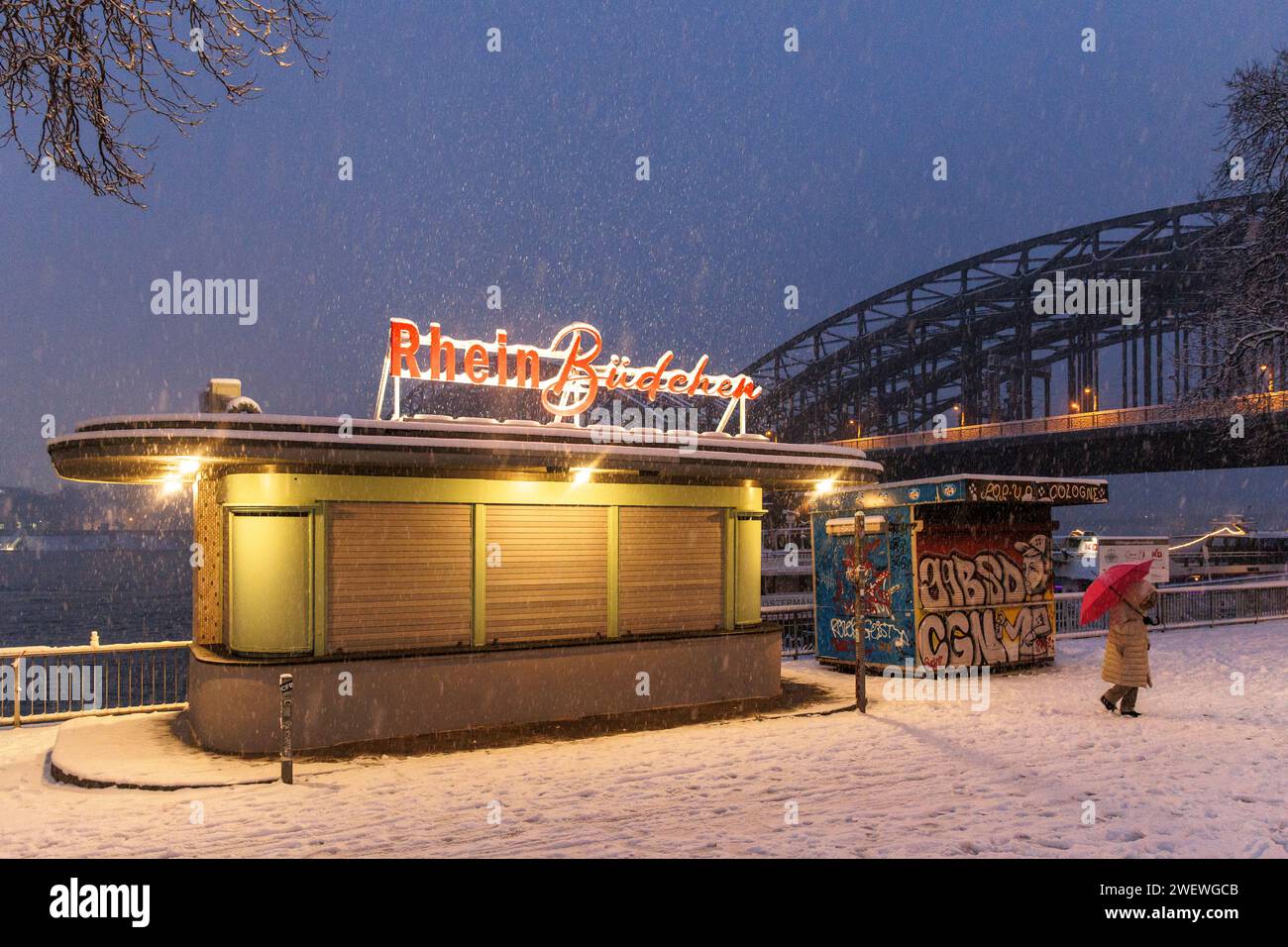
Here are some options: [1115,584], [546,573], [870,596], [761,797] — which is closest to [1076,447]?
[870,596]

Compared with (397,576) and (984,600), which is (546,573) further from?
(984,600)

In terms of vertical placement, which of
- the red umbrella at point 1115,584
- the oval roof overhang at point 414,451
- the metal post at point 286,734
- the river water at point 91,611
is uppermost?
the oval roof overhang at point 414,451

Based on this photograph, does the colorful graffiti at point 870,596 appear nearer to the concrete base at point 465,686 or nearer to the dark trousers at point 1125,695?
the concrete base at point 465,686

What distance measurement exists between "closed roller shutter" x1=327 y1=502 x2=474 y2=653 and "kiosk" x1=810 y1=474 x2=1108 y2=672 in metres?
6.54

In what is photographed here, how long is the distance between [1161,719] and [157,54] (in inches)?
540

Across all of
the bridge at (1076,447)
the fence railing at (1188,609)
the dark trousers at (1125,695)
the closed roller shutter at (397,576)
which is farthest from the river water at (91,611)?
the bridge at (1076,447)

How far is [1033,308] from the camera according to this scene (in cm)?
11144

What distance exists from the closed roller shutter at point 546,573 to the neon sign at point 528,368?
181 centimetres

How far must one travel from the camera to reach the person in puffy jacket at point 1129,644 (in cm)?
1252

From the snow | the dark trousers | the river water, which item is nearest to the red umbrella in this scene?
the dark trousers

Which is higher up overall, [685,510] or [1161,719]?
[685,510]

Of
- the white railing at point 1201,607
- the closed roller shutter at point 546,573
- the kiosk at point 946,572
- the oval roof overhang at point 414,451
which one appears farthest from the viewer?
the white railing at point 1201,607
